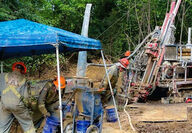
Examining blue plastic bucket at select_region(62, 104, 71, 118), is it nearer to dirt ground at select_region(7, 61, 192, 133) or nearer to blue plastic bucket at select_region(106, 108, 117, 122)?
dirt ground at select_region(7, 61, 192, 133)

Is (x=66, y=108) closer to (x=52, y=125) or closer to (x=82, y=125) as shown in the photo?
(x=52, y=125)

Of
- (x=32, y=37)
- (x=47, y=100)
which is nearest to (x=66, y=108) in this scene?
(x=47, y=100)

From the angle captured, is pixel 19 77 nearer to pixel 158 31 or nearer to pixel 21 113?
pixel 21 113

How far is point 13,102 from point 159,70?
8.02 m

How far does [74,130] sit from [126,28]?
16768mm

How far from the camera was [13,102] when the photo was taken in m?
4.69

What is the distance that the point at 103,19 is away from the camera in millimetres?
19703

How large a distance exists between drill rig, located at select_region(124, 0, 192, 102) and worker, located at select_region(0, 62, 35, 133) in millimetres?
6625

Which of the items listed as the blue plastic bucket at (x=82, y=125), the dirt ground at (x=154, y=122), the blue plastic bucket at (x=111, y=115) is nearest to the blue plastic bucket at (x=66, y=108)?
the blue plastic bucket at (x=82, y=125)

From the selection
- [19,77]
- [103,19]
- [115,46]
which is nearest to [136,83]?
[19,77]

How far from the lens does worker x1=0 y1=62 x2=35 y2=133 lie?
15.4 ft

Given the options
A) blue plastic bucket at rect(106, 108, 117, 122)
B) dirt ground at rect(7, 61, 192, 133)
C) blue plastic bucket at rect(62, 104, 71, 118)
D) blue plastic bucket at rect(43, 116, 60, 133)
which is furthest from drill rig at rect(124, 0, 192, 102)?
blue plastic bucket at rect(43, 116, 60, 133)

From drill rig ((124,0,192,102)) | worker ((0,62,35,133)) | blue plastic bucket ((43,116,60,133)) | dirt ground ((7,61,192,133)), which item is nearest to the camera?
worker ((0,62,35,133))

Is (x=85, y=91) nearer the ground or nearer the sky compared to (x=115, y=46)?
nearer the ground
